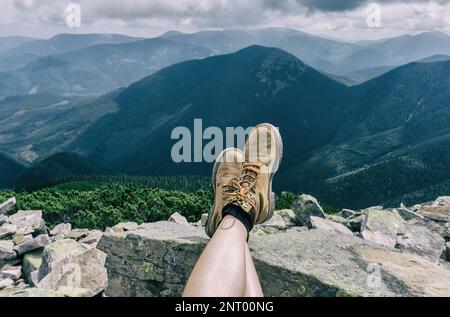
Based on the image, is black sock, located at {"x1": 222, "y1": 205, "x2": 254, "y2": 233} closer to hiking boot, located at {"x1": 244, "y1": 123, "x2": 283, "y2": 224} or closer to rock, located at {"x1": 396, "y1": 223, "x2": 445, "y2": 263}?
hiking boot, located at {"x1": 244, "y1": 123, "x2": 283, "y2": 224}

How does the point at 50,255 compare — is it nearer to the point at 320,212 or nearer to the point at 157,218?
the point at 320,212

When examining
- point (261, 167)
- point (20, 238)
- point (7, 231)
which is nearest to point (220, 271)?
point (261, 167)

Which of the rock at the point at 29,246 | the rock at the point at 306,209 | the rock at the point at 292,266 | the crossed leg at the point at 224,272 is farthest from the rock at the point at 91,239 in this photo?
the crossed leg at the point at 224,272

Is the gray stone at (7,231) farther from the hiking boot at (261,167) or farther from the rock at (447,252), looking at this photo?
the rock at (447,252)

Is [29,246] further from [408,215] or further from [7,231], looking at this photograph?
[408,215]
